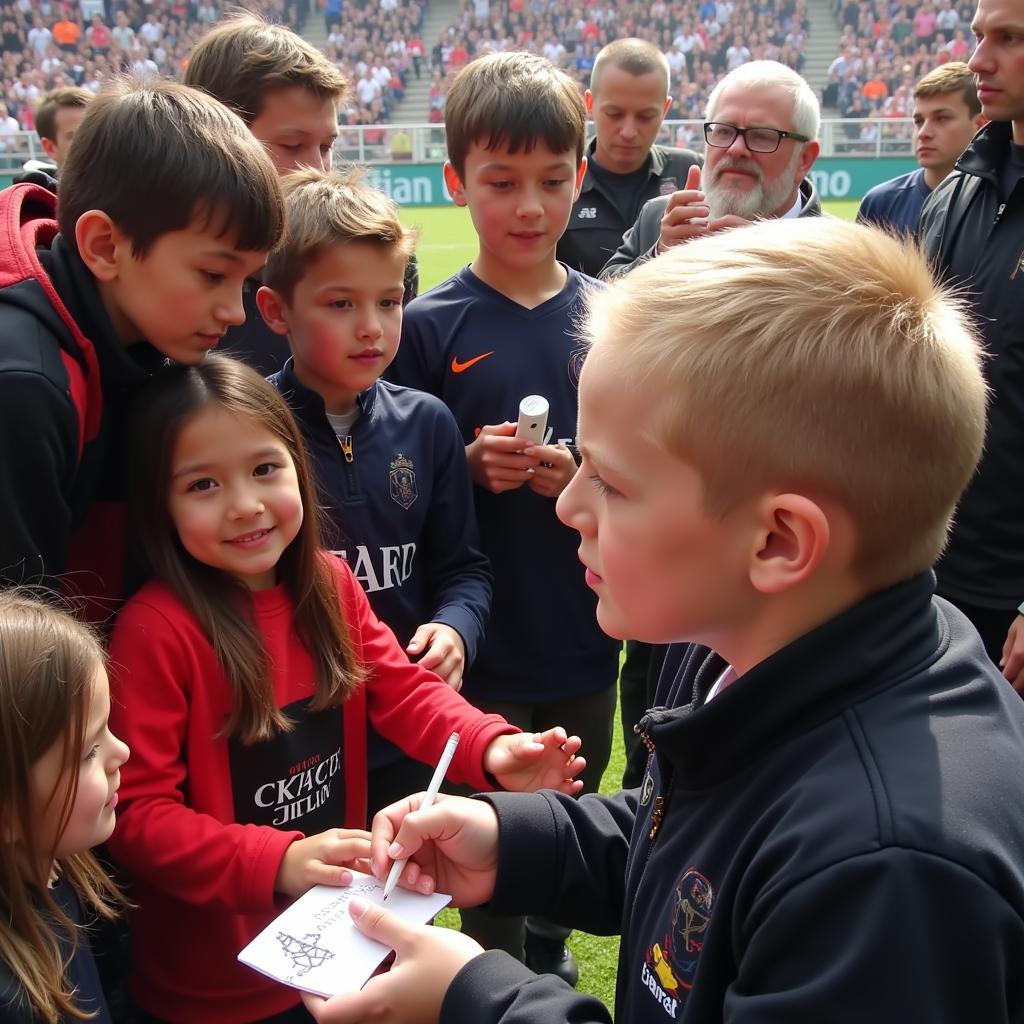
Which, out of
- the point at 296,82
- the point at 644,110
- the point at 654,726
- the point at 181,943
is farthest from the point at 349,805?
the point at 644,110

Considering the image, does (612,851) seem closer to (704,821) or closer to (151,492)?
(704,821)

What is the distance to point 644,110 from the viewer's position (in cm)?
578

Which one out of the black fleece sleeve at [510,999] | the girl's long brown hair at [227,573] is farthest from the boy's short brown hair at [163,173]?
the black fleece sleeve at [510,999]

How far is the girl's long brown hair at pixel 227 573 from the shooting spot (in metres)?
1.93

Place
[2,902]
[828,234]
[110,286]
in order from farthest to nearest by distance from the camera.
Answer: [110,286] < [2,902] < [828,234]

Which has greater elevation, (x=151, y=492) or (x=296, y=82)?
(x=296, y=82)

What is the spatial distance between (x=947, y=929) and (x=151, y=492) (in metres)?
1.53

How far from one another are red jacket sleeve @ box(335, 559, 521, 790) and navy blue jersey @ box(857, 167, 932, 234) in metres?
4.81

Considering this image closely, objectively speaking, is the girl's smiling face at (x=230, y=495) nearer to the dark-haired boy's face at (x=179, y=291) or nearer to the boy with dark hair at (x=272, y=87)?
the dark-haired boy's face at (x=179, y=291)

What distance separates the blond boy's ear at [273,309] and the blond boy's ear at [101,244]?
66cm

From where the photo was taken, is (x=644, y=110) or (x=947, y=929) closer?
(x=947, y=929)

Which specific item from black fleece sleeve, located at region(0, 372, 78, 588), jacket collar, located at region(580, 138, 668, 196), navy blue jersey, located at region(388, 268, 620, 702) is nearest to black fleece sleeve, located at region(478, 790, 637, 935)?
black fleece sleeve, located at region(0, 372, 78, 588)

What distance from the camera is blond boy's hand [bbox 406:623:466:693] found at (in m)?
2.31

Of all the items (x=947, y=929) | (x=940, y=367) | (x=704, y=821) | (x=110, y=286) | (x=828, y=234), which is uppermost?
(x=828, y=234)
